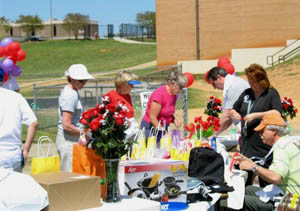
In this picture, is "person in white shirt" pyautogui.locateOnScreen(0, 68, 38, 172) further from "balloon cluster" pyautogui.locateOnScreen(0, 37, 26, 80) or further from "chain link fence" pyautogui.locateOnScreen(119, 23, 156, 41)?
"chain link fence" pyautogui.locateOnScreen(119, 23, 156, 41)

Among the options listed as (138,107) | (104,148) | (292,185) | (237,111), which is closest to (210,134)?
(237,111)

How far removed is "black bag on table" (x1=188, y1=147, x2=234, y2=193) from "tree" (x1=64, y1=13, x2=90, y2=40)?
72.7m

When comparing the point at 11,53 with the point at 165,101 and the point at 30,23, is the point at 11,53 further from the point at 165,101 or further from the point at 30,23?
the point at 30,23

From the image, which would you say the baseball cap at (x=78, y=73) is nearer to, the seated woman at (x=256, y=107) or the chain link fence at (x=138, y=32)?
the seated woman at (x=256, y=107)

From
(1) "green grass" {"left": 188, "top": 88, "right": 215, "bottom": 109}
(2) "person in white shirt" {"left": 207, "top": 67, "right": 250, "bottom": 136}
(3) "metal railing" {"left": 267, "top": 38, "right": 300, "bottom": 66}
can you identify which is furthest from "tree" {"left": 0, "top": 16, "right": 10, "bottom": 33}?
(2) "person in white shirt" {"left": 207, "top": 67, "right": 250, "bottom": 136}

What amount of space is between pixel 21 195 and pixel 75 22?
7420 centimetres

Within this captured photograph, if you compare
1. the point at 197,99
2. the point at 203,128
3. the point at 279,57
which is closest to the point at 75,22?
the point at 279,57

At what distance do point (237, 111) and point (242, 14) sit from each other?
34.3 m

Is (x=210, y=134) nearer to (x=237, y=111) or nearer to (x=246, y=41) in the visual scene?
(x=237, y=111)

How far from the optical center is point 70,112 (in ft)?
18.2

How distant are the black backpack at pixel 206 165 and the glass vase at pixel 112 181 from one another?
109 cm

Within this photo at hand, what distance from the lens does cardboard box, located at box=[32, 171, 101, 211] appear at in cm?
378

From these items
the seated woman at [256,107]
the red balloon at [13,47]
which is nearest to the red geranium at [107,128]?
the seated woman at [256,107]

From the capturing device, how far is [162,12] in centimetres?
4184
